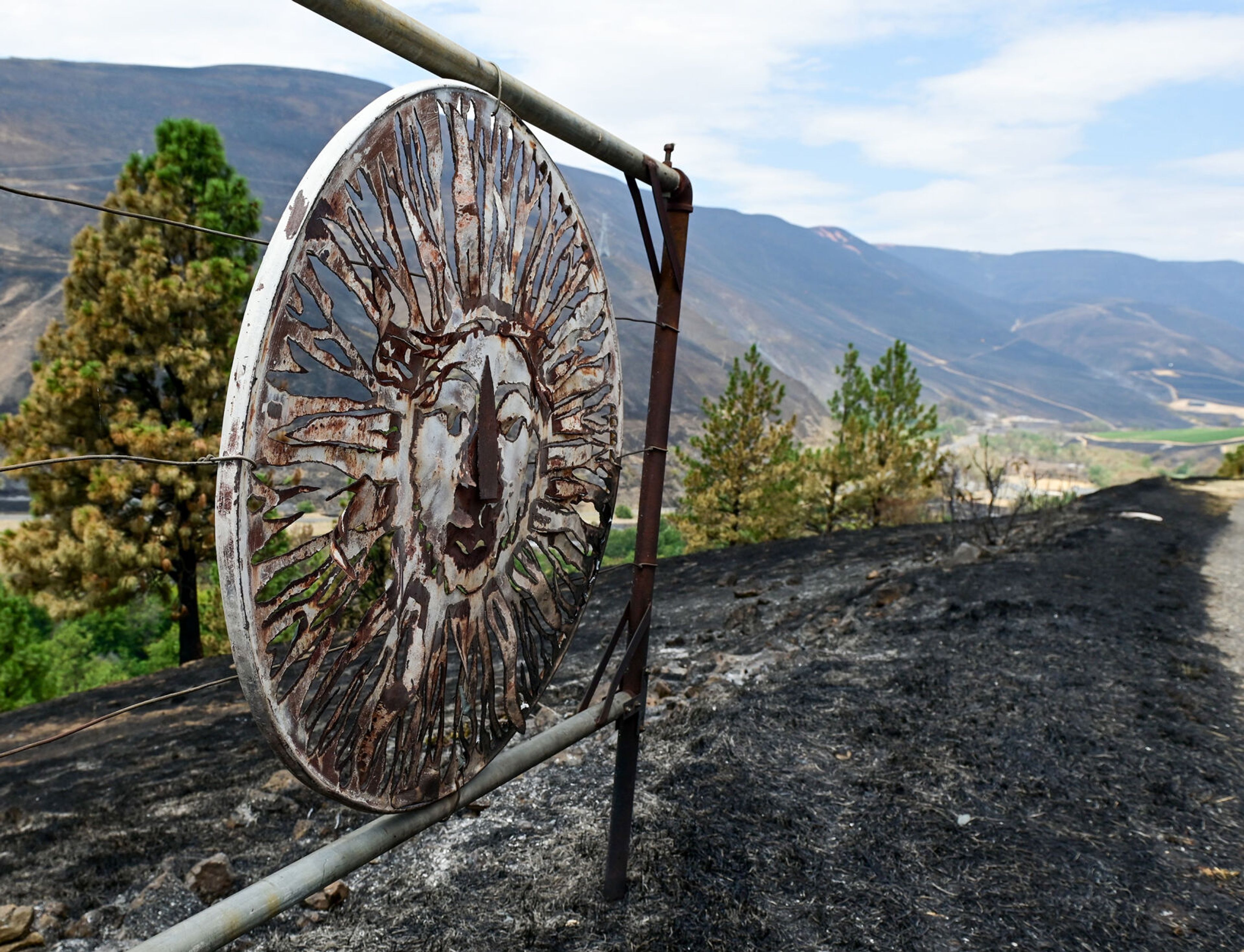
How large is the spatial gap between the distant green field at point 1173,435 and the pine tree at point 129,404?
556 ft

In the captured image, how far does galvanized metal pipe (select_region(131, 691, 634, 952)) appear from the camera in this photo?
154cm

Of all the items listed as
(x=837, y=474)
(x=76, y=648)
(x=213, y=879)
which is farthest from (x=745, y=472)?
(x=76, y=648)

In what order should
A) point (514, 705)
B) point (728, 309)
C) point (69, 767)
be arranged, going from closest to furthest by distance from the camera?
point (514, 705), point (69, 767), point (728, 309)

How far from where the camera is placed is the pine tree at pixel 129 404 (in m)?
9.16

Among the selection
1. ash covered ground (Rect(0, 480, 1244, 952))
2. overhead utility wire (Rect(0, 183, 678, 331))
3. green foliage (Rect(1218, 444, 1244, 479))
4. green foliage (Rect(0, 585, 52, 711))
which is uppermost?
overhead utility wire (Rect(0, 183, 678, 331))

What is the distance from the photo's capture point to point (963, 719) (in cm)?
464

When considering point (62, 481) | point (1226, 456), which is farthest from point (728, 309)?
point (62, 481)

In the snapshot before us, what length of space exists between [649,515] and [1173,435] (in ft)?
609

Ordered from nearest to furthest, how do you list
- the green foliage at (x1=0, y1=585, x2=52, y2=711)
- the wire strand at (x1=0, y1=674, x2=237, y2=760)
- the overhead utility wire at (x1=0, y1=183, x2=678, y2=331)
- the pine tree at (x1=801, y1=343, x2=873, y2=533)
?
1. the overhead utility wire at (x1=0, y1=183, x2=678, y2=331)
2. the wire strand at (x1=0, y1=674, x2=237, y2=760)
3. the green foliage at (x1=0, y1=585, x2=52, y2=711)
4. the pine tree at (x1=801, y1=343, x2=873, y2=533)

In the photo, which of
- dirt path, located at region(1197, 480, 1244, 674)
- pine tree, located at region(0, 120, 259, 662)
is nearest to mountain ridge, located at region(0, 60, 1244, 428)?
pine tree, located at region(0, 120, 259, 662)

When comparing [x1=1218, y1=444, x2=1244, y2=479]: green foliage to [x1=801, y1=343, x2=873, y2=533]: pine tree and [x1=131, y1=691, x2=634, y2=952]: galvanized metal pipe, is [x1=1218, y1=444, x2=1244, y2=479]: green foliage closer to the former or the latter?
[x1=801, y1=343, x2=873, y2=533]: pine tree

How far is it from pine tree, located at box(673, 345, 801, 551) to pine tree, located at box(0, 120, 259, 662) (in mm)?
9223

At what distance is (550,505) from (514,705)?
1.73 ft

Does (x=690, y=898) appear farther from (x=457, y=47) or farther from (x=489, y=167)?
(x=457, y=47)
